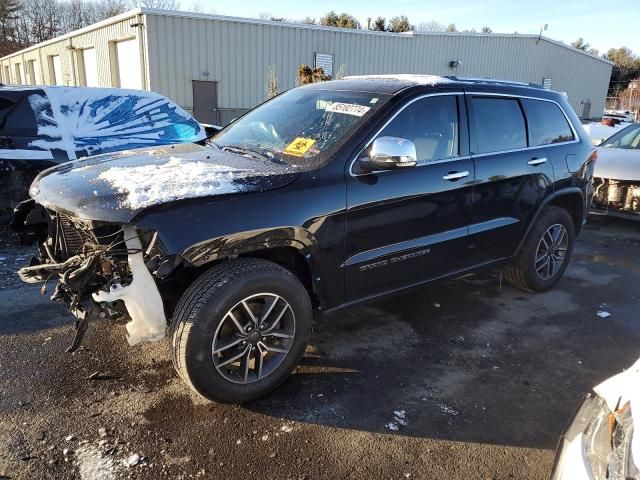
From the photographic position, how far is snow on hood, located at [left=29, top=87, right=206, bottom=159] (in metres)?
5.90

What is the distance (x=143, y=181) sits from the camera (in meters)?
2.92

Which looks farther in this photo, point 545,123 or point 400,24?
point 400,24

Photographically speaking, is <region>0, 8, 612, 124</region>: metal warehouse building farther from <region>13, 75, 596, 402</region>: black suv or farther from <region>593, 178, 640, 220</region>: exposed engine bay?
<region>13, 75, 596, 402</region>: black suv

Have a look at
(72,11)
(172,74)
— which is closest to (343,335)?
(172,74)

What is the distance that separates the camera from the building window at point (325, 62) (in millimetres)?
18312

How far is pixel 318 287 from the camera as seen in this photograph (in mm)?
3236

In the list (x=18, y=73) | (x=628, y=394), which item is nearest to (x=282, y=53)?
(x=628, y=394)

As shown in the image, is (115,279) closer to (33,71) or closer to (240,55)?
(240,55)

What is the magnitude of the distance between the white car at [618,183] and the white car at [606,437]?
598 cm

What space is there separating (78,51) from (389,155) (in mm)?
23163

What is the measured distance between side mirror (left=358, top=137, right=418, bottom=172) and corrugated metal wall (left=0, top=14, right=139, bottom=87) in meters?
14.6

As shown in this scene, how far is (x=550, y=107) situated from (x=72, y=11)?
64882 millimetres

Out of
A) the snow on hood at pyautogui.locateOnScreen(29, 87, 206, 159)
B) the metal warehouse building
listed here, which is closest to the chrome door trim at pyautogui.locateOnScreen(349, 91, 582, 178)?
the snow on hood at pyautogui.locateOnScreen(29, 87, 206, 159)

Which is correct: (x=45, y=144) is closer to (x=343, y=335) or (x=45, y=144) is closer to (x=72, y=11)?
(x=343, y=335)
